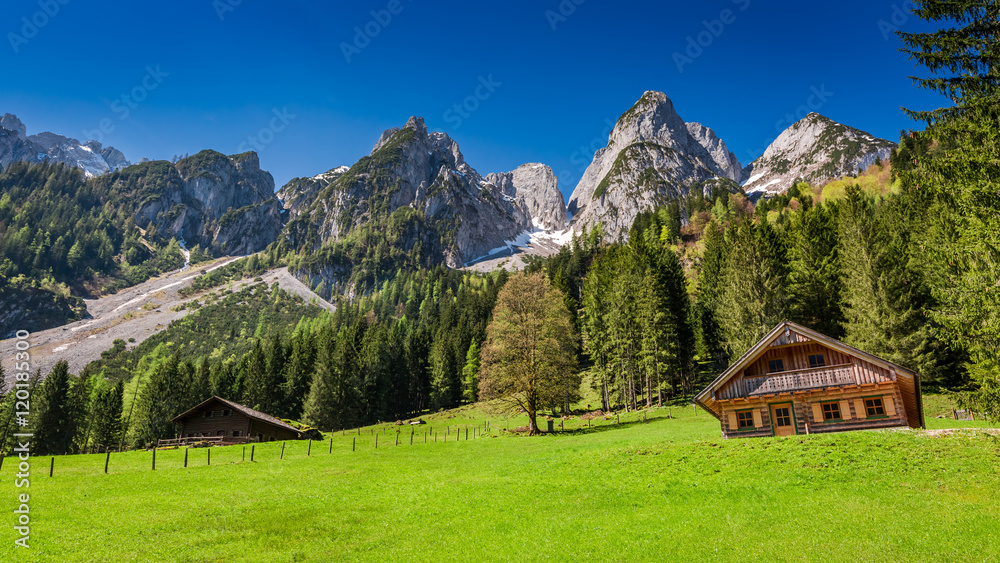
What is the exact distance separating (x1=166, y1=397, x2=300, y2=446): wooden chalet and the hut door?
47.1 meters

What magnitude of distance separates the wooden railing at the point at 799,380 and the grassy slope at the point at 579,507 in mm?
5050

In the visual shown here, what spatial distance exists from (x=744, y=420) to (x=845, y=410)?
5.57 meters

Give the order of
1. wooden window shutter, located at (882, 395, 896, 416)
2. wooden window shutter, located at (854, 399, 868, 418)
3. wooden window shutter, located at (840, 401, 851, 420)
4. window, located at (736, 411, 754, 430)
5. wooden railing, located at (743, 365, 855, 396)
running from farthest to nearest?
window, located at (736, 411, 754, 430) < wooden railing, located at (743, 365, 855, 396) < wooden window shutter, located at (840, 401, 851, 420) < wooden window shutter, located at (854, 399, 868, 418) < wooden window shutter, located at (882, 395, 896, 416)

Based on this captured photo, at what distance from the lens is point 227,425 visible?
50375 mm

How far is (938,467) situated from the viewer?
53.0 ft

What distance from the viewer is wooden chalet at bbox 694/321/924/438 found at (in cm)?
2633

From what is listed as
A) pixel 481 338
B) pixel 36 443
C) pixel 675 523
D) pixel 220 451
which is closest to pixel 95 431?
pixel 36 443

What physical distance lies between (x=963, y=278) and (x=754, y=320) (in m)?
28.3

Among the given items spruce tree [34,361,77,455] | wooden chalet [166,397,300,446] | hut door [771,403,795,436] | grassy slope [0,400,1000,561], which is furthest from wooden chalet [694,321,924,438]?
spruce tree [34,361,77,455]

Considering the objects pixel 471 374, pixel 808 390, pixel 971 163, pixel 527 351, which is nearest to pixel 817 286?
pixel 808 390

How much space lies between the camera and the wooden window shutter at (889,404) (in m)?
26.0

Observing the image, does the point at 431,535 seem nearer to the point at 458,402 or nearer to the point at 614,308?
the point at 614,308

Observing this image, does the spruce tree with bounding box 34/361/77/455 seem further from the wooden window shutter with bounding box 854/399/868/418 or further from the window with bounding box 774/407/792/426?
the wooden window shutter with bounding box 854/399/868/418

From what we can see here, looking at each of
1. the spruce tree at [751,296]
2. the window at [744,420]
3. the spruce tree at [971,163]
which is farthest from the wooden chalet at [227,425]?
the spruce tree at [971,163]
